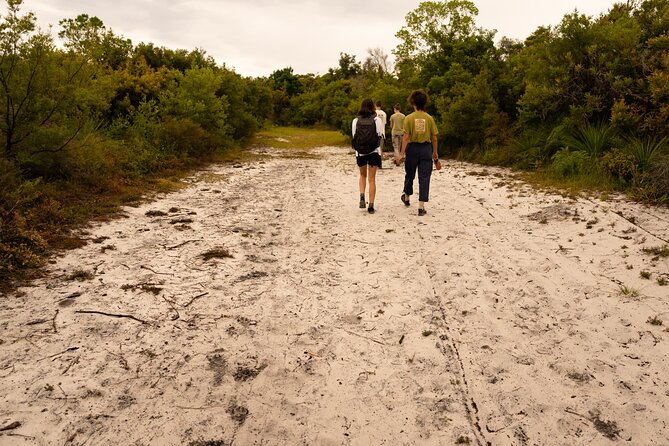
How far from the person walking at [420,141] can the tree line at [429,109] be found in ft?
11.6

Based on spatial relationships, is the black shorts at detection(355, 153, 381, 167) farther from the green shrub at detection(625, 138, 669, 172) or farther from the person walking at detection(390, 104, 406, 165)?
the person walking at detection(390, 104, 406, 165)

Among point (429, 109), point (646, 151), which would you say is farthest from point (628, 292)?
point (429, 109)

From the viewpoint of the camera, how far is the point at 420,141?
6.95m

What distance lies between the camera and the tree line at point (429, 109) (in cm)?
664

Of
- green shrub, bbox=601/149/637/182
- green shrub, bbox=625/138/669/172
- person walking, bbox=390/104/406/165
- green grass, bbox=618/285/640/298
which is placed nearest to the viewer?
green grass, bbox=618/285/640/298

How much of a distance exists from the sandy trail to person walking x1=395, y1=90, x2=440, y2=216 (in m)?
1.00

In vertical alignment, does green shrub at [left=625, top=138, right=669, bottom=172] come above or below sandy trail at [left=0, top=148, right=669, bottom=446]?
above

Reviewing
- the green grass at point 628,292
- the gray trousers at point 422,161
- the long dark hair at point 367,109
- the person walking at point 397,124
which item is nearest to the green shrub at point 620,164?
the gray trousers at point 422,161

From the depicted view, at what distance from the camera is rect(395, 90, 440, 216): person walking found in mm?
6879

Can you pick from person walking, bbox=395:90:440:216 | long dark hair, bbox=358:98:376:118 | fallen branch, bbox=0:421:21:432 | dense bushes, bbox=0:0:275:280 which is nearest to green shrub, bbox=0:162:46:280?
dense bushes, bbox=0:0:275:280

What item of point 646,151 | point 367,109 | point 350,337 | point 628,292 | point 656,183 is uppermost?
point 367,109

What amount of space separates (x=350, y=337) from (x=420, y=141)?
4.14 meters

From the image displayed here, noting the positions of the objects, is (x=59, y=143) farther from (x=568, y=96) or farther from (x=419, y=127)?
(x=568, y=96)

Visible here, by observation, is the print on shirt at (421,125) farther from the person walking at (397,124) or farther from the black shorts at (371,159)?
the person walking at (397,124)
